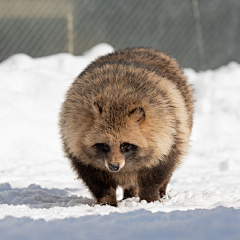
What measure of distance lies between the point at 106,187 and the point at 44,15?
6.37 metres

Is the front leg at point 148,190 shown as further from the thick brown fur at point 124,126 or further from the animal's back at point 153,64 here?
the animal's back at point 153,64

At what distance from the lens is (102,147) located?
11.2 feet

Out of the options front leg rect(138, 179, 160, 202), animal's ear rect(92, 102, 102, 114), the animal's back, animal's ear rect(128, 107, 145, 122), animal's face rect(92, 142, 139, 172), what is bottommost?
front leg rect(138, 179, 160, 202)

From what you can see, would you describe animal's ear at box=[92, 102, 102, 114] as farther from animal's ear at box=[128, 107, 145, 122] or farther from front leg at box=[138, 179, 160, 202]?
front leg at box=[138, 179, 160, 202]

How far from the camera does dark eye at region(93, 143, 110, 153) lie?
3.35 m

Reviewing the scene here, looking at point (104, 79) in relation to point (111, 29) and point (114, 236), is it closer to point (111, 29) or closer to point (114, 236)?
point (114, 236)

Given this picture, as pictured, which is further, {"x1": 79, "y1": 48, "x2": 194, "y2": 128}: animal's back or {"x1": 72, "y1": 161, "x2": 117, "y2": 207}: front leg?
{"x1": 79, "y1": 48, "x2": 194, "y2": 128}: animal's back

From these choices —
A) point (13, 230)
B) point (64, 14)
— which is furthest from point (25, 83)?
point (13, 230)

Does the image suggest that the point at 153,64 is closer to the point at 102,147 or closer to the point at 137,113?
the point at 137,113

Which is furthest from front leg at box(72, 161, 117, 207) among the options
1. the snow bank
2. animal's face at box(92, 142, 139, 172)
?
the snow bank

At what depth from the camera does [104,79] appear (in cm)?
366

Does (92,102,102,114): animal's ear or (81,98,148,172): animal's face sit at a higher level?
(92,102,102,114): animal's ear

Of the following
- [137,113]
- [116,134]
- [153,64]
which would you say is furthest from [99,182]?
[153,64]

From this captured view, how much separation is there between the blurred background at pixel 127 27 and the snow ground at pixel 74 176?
328 mm
